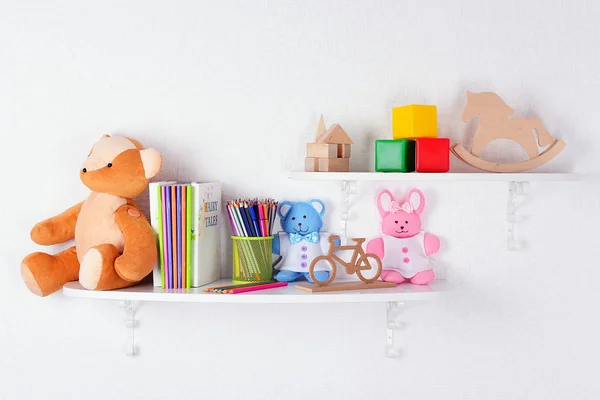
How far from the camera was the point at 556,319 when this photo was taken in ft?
5.59

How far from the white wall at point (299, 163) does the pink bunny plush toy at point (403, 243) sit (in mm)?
47

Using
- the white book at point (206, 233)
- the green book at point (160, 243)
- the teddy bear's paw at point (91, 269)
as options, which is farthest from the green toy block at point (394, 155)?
the teddy bear's paw at point (91, 269)

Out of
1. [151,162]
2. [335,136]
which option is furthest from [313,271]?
[151,162]

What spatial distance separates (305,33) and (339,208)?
0.41 meters

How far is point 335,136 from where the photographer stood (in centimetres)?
154

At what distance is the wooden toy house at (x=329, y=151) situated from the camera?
1.54 m

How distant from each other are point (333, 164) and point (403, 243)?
254mm

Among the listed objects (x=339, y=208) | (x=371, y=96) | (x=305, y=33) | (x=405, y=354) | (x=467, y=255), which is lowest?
(x=405, y=354)

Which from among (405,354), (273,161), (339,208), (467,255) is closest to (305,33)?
(273,161)

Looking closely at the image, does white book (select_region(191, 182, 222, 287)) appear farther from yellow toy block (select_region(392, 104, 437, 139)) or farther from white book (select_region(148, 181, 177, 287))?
yellow toy block (select_region(392, 104, 437, 139))

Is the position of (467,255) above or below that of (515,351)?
above

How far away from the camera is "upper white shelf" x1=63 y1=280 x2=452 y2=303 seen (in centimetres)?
147

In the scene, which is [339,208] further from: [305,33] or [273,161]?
[305,33]

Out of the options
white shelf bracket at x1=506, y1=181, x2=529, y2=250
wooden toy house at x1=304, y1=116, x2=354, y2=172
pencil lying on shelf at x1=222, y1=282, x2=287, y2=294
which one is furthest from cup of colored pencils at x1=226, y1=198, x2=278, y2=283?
white shelf bracket at x1=506, y1=181, x2=529, y2=250
